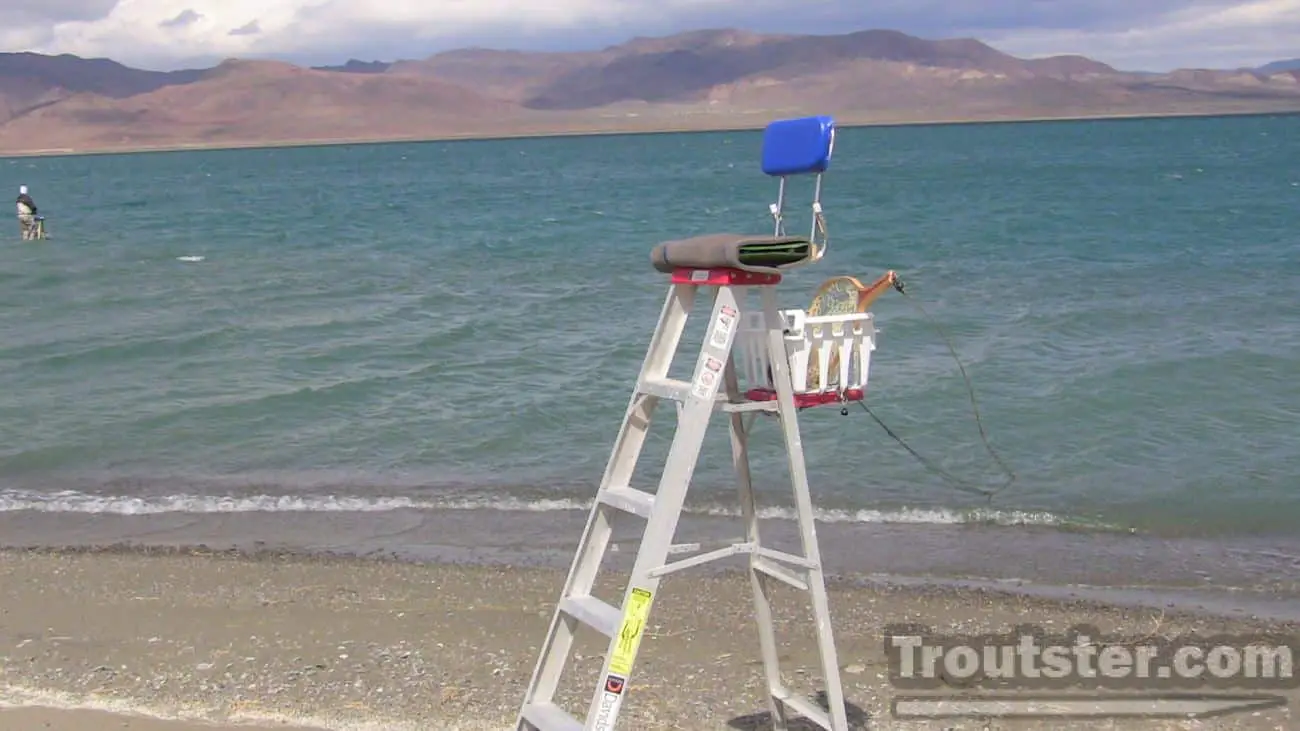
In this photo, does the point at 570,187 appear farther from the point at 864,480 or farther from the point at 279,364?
the point at 864,480

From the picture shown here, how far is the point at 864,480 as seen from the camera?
11906 mm

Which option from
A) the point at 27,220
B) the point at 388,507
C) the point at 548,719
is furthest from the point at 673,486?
the point at 27,220

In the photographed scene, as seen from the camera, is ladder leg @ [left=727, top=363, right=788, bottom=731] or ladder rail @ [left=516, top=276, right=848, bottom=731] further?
ladder leg @ [left=727, top=363, right=788, bottom=731]

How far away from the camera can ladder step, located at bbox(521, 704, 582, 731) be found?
16.1ft

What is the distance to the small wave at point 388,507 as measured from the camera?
35.8 feet

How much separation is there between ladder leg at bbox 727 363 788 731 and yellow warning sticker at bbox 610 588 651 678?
73 centimetres

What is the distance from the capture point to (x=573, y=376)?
17.0 m

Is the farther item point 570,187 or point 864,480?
point 570,187

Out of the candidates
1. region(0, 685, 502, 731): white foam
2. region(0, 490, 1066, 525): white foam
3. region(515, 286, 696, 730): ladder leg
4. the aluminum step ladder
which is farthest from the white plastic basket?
region(0, 490, 1066, 525): white foam

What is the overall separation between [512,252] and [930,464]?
911 inches

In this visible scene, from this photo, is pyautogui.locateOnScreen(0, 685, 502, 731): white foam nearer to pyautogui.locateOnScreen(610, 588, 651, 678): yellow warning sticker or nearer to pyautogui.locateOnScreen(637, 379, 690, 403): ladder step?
pyautogui.locateOnScreen(610, 588, 651, 678): yellow warning sticker

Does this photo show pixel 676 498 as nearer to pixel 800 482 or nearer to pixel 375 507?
pixel 800 482

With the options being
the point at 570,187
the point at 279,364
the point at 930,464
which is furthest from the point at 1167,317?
the point at 570,187

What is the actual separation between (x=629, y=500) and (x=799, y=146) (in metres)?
1.36
